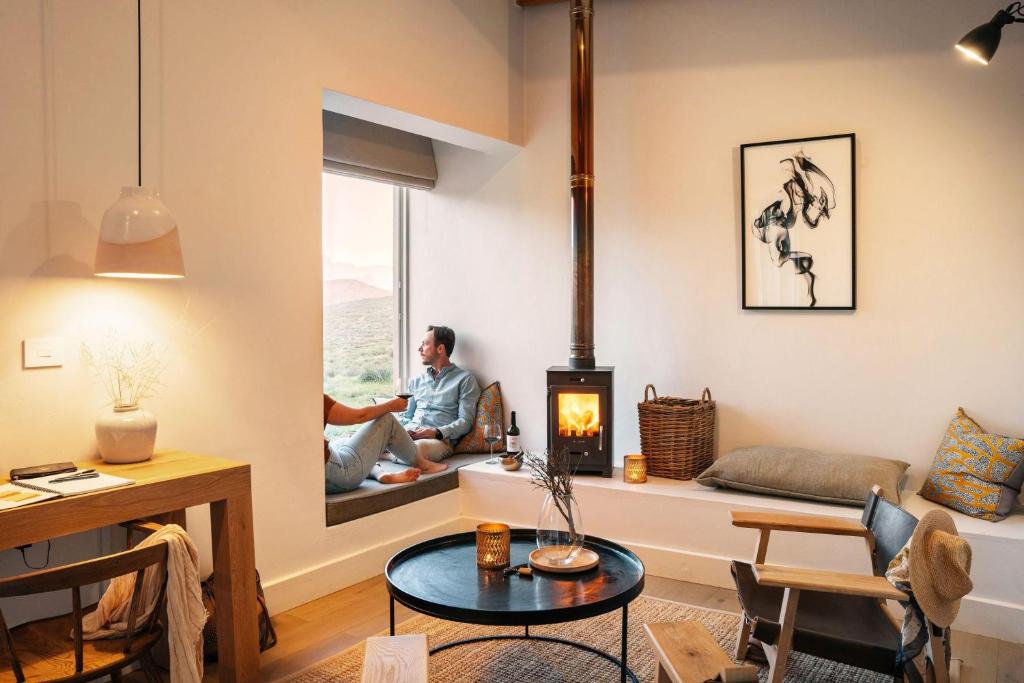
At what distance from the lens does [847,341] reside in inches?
160

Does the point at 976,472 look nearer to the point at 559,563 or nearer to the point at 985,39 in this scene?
the point at 985,39

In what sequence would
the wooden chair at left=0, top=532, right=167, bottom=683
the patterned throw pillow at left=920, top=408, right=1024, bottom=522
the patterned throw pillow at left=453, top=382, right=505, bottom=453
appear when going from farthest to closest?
the patterned throw pillow at left=453, top=382, right=505, bottom=453, the patterned throw pillow at left=920, top=408, right=1024, bottom=522, the wooden chair at left=0, top=532, right=167, bottom=683

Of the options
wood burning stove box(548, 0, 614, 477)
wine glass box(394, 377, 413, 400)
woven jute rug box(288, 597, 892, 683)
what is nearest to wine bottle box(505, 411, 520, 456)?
wood burning stove box(548, 0, 614, 477)

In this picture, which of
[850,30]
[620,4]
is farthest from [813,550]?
[620,4]

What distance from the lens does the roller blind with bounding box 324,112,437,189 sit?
14.7 ft

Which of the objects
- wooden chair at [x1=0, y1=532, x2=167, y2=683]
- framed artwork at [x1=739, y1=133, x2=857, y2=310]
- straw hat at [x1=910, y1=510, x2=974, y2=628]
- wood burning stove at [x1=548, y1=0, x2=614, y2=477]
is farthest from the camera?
wood burning stove at [x1=548, y1=0, x2=614, y2=477]

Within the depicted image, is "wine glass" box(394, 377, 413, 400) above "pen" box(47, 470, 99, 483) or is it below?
above

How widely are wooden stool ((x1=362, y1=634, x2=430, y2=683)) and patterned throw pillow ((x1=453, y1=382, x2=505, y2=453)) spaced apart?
2998mm

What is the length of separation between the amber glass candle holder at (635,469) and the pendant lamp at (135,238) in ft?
7.73

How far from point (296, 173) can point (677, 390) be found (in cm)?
228

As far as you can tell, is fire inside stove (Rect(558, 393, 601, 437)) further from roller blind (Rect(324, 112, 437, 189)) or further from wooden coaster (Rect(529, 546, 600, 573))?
roller blind (Rect(324, 112, 437, 189))

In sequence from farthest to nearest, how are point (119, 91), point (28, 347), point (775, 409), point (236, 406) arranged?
point (775, 409), point (236, 406), point (119, 91), point (28, 347)

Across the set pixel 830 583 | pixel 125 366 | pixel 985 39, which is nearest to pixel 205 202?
pixel 125 366

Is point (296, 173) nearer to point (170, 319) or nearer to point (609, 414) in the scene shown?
point (170, 319)
